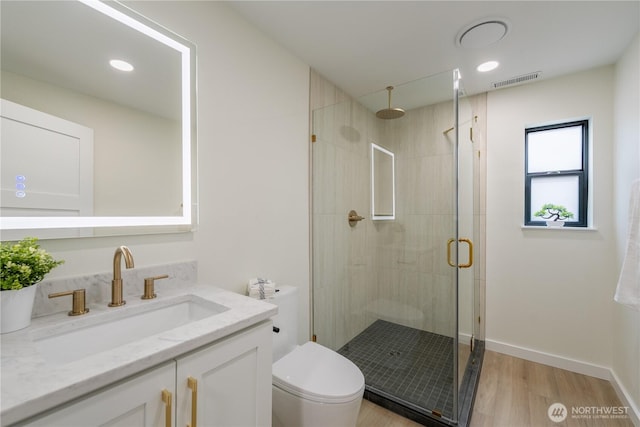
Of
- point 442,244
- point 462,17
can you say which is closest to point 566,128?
point 462,17

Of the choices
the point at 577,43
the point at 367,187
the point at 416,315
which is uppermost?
the point at 577,43

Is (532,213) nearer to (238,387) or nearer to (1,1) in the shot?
(238,387)

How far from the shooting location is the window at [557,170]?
2270 millimetres

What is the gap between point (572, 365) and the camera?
7.28ft

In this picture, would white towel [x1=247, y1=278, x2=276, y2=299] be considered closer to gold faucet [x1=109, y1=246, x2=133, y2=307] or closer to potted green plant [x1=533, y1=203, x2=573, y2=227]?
gold faucet [x1=109, y1=246, x2=133, y2=307]

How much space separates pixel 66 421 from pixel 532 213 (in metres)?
3.19

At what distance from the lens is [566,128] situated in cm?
236

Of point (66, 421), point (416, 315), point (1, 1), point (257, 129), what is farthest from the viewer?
point (416, 315)

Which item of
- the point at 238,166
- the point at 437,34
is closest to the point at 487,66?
the point at 437,34

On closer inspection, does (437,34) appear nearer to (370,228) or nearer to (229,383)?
(370,228)

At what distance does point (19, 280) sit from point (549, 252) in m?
3.28

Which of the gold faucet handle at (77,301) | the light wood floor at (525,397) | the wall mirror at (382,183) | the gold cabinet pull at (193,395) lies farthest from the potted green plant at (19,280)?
the wall mirror at (382,183)

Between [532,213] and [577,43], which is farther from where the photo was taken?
[532,213]

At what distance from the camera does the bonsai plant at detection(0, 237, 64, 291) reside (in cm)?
77
